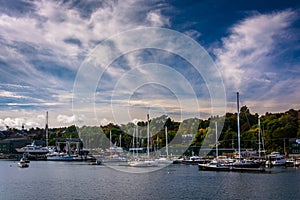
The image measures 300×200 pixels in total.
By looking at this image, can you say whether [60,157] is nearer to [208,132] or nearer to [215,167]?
[208,132]

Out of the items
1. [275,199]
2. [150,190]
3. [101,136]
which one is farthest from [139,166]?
[101,136]

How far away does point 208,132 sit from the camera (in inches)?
4813

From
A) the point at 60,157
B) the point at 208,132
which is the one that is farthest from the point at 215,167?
the point at 60,157

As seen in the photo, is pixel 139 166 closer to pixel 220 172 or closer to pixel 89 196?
pixel 220 172

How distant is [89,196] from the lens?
3788cm

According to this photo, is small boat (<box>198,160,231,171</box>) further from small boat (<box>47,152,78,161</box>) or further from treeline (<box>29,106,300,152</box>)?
small boat (<box>47,152,78,161</box>)

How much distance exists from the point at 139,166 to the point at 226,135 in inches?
1858

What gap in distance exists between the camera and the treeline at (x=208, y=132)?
352ft

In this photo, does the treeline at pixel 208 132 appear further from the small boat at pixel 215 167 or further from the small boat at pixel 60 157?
the small boat at pixel 215 167

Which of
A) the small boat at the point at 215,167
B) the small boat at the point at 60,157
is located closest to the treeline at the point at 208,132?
the small boat at the point at 60,157

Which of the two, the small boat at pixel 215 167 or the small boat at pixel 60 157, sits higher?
the small boat at pixel 215 167

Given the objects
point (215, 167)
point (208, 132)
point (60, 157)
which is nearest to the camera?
point (215, 167)

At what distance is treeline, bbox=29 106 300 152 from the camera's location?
107256 millimetres

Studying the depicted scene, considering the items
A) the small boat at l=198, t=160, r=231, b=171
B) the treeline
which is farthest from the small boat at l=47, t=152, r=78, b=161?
the small boat at l=198, t=160, r=231, b=171
